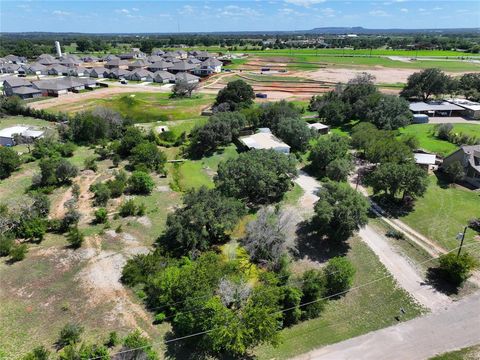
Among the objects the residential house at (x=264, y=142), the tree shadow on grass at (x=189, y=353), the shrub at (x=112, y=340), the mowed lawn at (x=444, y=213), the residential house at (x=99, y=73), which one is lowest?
the tree shadow on grass at (x=189, y=353)

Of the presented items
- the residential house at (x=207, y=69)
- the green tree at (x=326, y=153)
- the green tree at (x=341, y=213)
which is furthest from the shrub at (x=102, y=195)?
the residential house at (x=207, y=69)

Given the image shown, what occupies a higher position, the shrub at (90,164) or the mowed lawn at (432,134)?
the mowed lawn at (432,134)

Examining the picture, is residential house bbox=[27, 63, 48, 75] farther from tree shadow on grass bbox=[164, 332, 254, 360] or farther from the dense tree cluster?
tree shadow on grass bbox=[164, 332, 254, 360]

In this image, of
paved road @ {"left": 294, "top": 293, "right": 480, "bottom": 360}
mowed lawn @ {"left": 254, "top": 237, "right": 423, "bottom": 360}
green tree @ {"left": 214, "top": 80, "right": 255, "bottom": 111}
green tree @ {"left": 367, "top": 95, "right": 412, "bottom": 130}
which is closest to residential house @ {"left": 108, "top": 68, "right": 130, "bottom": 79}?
green tree @ {"left": 214, "top": 80, "right": 255, "bottom": 111}

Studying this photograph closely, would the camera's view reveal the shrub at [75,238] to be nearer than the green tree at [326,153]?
Yes

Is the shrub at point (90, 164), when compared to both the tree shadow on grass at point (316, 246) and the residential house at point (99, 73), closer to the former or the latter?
the tree shadow on grass at point (316, 246)

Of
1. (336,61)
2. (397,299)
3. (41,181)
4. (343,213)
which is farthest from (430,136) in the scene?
(336,61)
